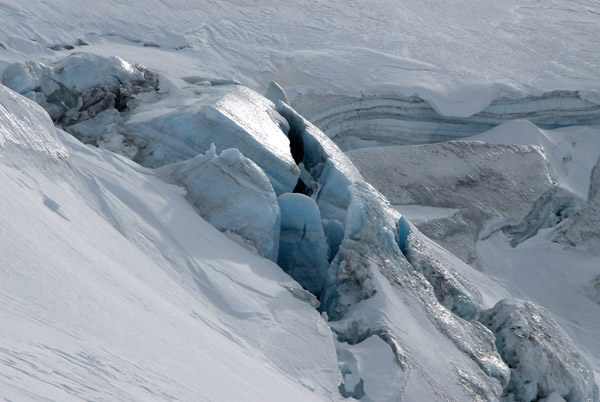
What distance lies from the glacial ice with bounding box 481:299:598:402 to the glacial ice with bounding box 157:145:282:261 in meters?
1.90

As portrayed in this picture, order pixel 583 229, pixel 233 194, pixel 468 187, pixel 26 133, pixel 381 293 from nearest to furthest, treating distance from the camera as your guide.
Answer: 1. pixel 26 133
2. pixel 381 293
3. pixel 233 194
4. pixel 583 229
5. pixel 468 187

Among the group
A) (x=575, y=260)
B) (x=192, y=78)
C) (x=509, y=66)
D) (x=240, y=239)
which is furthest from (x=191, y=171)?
(x=509, y=66)

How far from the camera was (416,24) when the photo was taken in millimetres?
14234

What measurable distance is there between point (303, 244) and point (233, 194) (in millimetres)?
667

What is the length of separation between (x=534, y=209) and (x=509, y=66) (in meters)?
4.07

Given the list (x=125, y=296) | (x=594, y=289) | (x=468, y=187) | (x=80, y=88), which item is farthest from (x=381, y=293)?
(x=468, y=187)

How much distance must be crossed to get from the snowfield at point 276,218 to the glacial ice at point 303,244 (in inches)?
0.7

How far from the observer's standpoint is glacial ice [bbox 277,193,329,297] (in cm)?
607

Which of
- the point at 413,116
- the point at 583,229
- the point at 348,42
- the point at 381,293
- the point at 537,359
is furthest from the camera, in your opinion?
the point at 348,42

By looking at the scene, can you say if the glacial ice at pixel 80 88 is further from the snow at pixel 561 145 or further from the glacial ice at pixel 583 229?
the snow at pixel 561 145

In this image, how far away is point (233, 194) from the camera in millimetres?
5883

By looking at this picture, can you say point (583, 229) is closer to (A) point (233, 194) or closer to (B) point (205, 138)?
(B) point (205, 138)

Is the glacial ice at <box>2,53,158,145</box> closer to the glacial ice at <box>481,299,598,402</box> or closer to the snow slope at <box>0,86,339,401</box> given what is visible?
the snow slope at <box>0,86,339,401</box>

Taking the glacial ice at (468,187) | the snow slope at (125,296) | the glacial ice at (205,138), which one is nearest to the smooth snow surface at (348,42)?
the glacial ice at (468,187)
